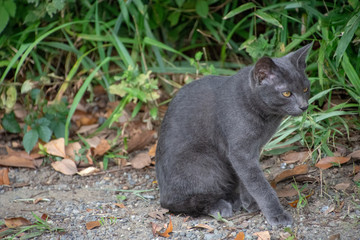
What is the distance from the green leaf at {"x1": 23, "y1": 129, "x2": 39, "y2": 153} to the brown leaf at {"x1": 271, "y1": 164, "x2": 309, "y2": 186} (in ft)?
6.13

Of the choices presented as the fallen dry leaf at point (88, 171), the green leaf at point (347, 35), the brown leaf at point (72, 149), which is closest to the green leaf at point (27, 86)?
the brown leaf at point (72, 149)

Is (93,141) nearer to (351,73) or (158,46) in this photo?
(158,46)

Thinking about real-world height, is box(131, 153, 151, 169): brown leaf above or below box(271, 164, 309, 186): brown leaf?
below

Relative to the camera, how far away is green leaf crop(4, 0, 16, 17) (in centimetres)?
395

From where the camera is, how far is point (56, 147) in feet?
12.5

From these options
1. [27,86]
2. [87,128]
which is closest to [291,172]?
[87,128]

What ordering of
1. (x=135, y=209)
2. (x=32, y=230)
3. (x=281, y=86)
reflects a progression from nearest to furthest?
(x=281, y=86), (x=32, y=230), (x=135, y=209)

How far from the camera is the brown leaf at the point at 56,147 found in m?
3.79

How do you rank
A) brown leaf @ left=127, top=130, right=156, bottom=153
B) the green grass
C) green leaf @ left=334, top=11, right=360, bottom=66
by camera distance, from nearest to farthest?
green leaf @ left=334, top=11, right=360, bottom=66
the green grass
brown leaf @ left=127, top=130, right=156, bottom=153

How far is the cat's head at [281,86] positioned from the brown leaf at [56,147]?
1.76m

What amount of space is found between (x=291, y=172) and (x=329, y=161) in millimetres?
259

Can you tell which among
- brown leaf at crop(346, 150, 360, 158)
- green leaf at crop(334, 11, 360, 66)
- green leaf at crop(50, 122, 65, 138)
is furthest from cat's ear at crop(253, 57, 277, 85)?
green leaf at crop(50, 122, 65, 138)

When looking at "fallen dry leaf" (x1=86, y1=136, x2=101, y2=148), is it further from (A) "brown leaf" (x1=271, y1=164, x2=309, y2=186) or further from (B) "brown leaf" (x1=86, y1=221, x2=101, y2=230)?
(A) "brown leaf" (x1=271, y1=164, x2=309, y2=186)

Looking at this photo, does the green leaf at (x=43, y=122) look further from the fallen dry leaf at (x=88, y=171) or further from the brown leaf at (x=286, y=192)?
the brown leaf at (x=286, y=192)
